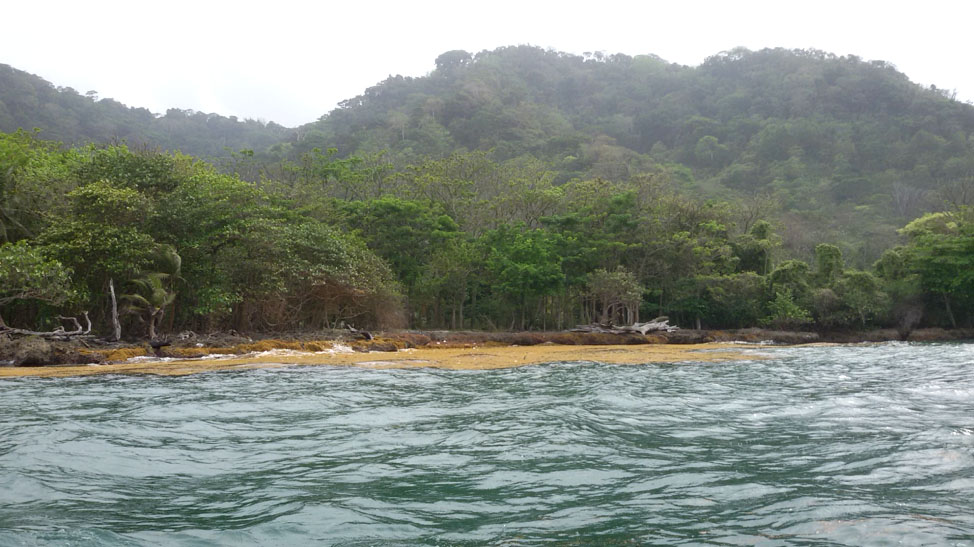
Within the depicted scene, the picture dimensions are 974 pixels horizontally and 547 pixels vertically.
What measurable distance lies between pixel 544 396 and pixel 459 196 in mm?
29433

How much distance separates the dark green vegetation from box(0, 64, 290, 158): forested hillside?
0.65 metres

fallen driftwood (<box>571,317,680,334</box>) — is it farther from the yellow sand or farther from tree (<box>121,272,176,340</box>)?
tree (<box>121,272,176,340</box>)

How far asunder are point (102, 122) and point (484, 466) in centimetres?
6647

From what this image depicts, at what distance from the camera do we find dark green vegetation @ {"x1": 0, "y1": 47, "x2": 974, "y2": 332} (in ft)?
63.0

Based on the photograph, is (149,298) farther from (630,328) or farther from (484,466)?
(630,328)

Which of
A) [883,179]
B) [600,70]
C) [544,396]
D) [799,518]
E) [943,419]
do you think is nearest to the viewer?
[799,518]

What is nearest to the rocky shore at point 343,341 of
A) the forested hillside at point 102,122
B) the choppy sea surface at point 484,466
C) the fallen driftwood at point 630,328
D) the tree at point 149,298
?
the fallen driftwood at point 630,328

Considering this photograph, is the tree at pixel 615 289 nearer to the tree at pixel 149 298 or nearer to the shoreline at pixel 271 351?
the shoreline at pixel 271 351

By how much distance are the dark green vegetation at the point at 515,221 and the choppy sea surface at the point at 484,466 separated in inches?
409

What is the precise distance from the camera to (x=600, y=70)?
107 m

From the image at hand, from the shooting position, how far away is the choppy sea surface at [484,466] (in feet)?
11.4

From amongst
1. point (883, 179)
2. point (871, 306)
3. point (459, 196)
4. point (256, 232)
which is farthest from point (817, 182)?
point (256, 232)

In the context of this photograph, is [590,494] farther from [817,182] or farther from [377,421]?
[817,182]

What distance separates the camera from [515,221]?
36.5m
